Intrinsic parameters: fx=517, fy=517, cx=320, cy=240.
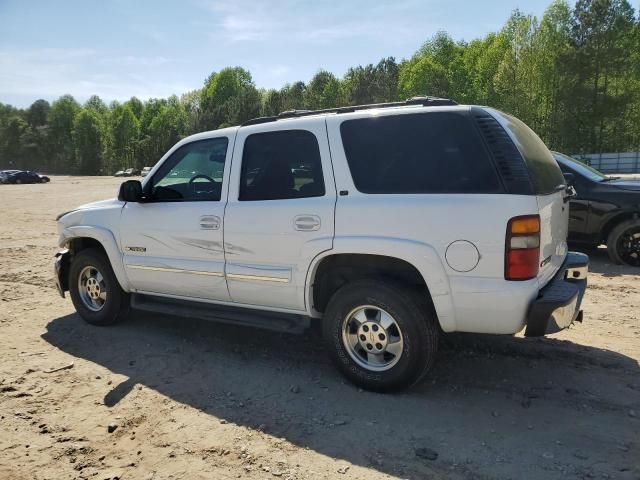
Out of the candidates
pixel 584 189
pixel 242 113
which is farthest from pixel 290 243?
pixel 242 113

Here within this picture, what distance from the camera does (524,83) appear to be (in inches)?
1666

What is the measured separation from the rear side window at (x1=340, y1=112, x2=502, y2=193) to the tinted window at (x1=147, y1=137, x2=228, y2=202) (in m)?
1.26

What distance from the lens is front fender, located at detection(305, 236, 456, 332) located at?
136 inches

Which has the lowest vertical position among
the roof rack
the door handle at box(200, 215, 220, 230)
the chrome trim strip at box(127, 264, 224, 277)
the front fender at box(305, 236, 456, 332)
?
the chrome trim strip at box(127, 264, 224, 277)

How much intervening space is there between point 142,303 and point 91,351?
24.8 inches

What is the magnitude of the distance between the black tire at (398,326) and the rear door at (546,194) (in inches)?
33.4

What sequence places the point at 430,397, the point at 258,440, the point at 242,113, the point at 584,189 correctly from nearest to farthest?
the point at 258,440 < the point at 430,397 < the point at 584,189 < the point at 242,113

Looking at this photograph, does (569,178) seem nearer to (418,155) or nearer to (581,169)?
(581,169)

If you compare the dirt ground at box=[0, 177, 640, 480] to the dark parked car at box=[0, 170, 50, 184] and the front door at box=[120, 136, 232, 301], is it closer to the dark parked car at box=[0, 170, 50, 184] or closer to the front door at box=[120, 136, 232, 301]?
the front door at box=[120, 136, 232, 301]

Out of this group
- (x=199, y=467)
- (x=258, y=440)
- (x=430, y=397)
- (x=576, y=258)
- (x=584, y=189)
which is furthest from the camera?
(x=584, y=189)

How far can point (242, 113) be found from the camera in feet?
218

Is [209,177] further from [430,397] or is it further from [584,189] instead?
[584,189]

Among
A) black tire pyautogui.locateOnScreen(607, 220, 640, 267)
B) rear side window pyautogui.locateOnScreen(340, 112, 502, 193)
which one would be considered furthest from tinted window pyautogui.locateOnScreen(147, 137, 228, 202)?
black tire pyautogui.locateOnScreen(607, 220, 640, 267)

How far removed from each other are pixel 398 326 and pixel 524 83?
44.0 meters
